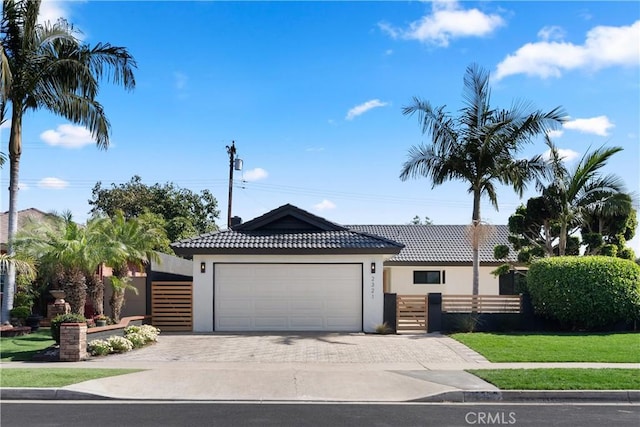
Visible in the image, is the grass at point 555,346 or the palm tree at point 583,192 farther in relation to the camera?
the palm tree at point 583,192

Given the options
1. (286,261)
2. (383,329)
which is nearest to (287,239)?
(286,261)

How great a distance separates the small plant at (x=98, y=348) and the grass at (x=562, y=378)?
8.14m

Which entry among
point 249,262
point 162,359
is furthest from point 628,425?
point 249,262

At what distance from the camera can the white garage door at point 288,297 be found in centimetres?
2016

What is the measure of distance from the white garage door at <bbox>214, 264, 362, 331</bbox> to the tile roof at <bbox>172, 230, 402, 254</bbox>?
702 millimetres

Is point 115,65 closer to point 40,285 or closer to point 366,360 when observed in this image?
point 40,285

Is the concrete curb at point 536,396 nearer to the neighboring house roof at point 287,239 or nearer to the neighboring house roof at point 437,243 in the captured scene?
the neighboring house roof at point 287,239

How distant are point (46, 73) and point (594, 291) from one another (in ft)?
57.2

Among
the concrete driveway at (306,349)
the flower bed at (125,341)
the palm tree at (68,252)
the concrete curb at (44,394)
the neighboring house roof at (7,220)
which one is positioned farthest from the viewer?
the neighboring house roof at (7,220)

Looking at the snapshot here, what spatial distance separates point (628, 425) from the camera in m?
8.60

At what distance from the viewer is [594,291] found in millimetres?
18656

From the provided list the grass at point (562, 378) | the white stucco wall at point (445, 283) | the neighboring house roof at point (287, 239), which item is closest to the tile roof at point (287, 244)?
the neighboring house roof at point (287, 239)
